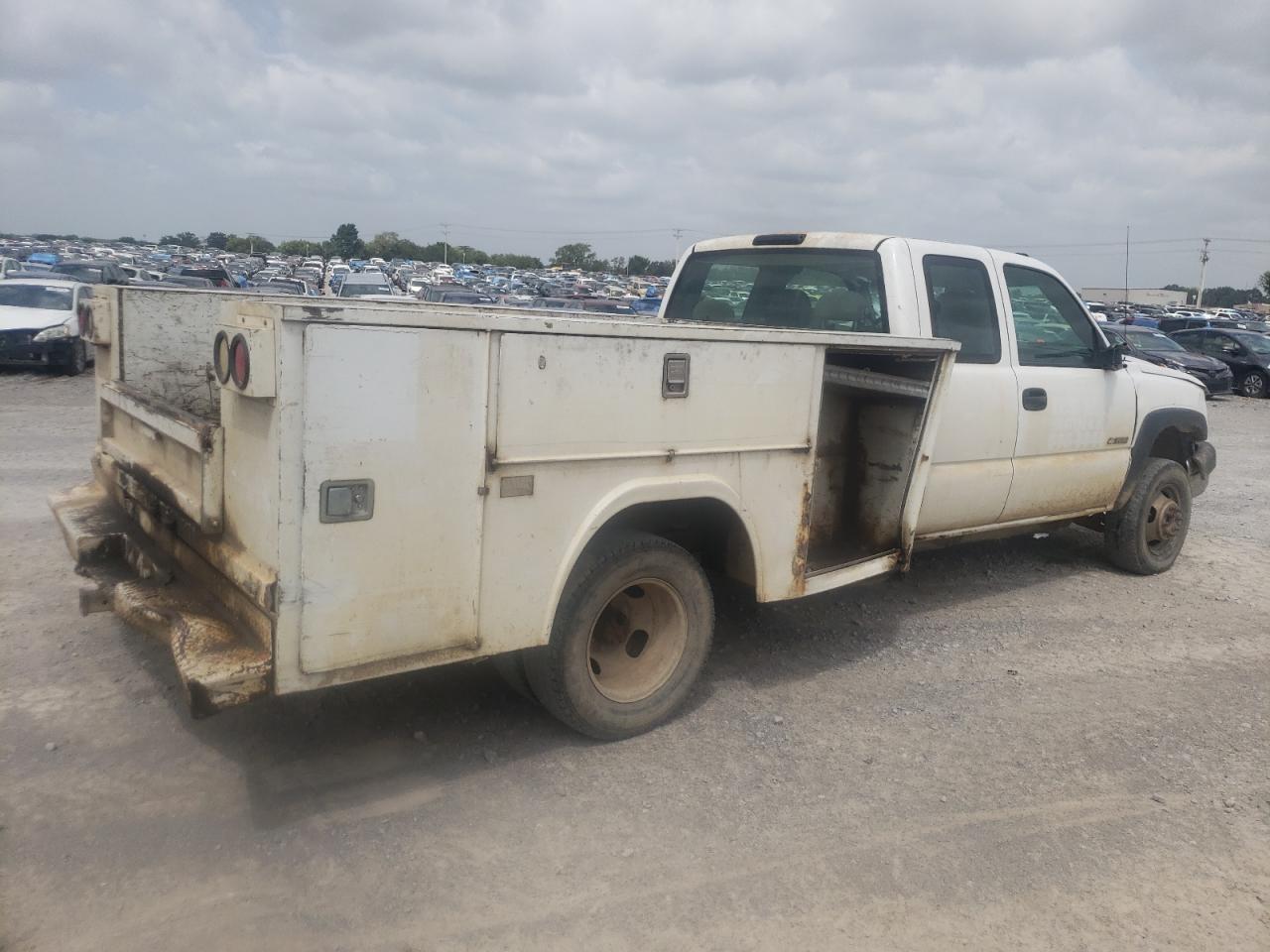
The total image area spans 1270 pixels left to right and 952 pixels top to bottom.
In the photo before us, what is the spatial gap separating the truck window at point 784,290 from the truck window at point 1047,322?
1064 millimetres

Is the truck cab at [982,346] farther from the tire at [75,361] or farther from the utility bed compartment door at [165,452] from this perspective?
the tire at [75,361]

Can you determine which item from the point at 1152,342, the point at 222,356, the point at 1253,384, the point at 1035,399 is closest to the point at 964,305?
the point at 1035,399

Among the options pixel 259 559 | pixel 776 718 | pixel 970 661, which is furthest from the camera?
pixel 970 661

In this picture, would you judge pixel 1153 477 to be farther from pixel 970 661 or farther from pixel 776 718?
pixel 776 718

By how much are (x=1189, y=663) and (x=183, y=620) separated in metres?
5.16

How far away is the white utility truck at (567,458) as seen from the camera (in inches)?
127

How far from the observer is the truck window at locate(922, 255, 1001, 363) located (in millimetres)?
5629

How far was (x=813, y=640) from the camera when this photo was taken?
5.71 m

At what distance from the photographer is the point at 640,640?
15.0 ft

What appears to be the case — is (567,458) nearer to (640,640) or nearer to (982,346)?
(640,640)

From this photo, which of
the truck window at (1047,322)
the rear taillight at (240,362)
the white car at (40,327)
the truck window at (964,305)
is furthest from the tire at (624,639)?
the white car at (40,327)

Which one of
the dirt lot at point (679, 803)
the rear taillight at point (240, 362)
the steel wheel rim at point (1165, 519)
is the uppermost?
the rear taillight at point (240, 362)

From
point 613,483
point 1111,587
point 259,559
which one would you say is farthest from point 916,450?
point 259,559

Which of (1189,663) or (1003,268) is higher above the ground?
(1003,268)
